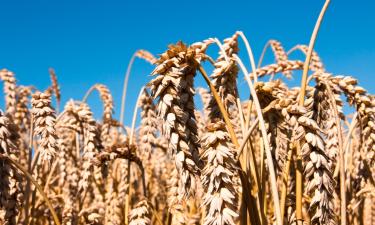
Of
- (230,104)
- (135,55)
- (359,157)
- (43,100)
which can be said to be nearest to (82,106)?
(43,100)

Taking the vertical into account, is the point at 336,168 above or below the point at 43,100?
below

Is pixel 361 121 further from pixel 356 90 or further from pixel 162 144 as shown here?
A: pixel 162 144

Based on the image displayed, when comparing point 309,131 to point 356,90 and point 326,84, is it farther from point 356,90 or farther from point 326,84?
point 356,90

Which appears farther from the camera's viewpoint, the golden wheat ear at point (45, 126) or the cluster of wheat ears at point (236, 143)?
the golden wheat ear at point (45, 126)

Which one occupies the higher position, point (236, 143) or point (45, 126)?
point (45, 126)

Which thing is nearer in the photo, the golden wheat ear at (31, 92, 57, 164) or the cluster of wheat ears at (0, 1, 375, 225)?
the cluster of wheat ears at (0, 1, 375, 225)

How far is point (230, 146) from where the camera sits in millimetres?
1424

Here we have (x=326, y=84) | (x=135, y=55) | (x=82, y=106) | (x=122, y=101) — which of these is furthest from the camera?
(x=135, y=55)

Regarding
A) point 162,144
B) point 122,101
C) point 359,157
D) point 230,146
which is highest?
point 122,101

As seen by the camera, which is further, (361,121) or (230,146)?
(361,121)

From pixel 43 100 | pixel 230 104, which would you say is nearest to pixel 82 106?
pixel 43 100

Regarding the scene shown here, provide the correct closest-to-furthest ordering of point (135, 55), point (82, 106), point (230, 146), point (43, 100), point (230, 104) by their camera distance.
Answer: point (230, 146) → point (230, 104) → point (43, 100) → point (82, 106) → point (135, 55)

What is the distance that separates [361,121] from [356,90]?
13 centimetres

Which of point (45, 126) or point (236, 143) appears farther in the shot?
point (45, 126)
